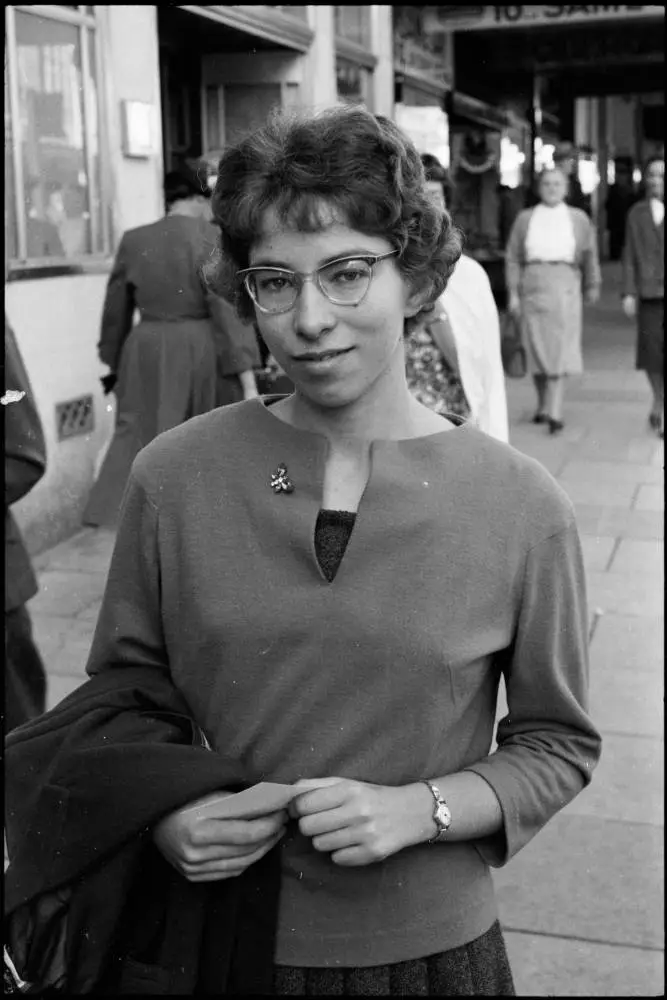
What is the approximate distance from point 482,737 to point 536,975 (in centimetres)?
189

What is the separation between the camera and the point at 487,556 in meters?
1.76

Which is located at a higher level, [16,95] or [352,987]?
[16,95]

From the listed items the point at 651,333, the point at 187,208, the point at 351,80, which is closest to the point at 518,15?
the point at 351,80

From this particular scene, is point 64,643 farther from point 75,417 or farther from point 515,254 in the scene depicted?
point 515,254

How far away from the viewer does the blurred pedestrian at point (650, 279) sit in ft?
38.0

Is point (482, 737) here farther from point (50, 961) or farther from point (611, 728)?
point (611, 728)

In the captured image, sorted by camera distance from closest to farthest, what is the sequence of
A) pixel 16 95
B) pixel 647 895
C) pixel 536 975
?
1. pixel 536 975
2. pixel 647 895
3. pixel 16 95

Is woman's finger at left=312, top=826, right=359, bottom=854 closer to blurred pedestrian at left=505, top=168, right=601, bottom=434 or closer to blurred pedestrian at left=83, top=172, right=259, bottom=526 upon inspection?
blurred pedestrian at left=83, top=172, right=259, bottom=526

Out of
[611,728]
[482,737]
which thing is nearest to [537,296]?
[611,728]

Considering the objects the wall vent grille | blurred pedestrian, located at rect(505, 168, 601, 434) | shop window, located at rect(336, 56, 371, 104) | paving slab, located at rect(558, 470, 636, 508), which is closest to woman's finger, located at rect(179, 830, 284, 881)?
the wall vent grille

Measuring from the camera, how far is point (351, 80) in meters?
14.3

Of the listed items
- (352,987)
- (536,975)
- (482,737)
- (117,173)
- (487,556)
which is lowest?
(536,975)

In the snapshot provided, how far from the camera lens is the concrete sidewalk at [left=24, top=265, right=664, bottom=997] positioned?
3611 millimetres

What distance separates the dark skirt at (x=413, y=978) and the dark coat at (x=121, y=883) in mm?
57
